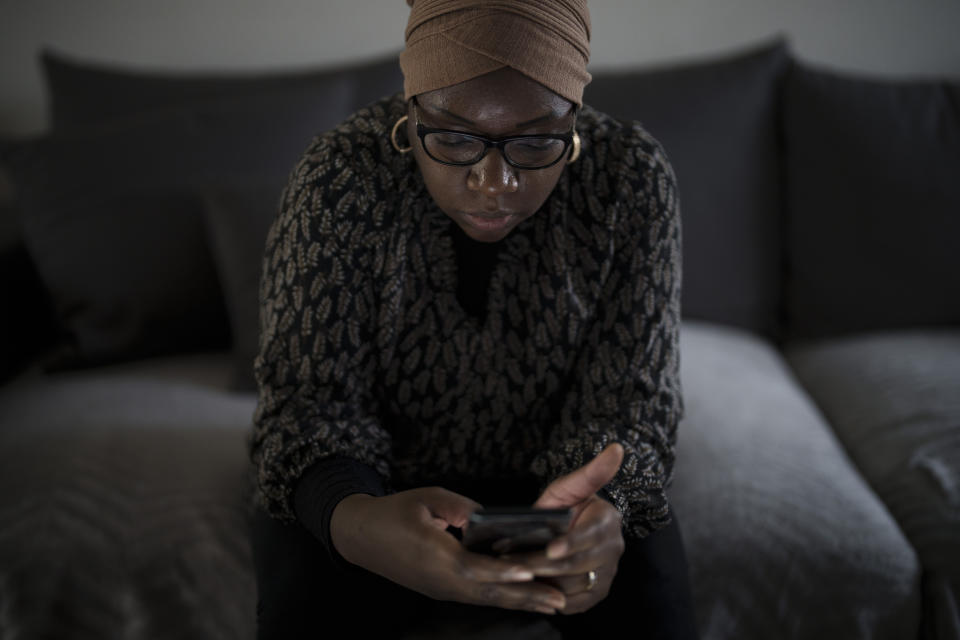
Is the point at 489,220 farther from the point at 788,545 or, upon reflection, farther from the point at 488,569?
the point at 788,545

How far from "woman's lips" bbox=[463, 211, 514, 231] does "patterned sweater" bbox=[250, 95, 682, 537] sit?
124mm

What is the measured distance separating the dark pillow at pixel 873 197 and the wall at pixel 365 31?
0.92ft

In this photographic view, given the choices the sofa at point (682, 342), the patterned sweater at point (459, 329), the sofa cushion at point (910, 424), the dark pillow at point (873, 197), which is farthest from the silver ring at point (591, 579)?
the dark pillow at point (873, 197)

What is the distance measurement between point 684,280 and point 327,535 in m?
1.08

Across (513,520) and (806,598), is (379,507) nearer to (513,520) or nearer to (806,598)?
(513,520)

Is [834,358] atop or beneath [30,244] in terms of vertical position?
beneath

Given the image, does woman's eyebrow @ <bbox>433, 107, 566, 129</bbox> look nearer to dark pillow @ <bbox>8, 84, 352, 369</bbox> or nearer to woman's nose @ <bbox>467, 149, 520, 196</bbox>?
woman's nose @ <bbox>467, 149, 520, 196</bbox>

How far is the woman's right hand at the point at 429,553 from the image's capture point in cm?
72

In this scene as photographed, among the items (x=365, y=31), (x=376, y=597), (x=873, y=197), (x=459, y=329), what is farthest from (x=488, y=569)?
(x=365, y=31)

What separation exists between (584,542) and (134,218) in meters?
1.11

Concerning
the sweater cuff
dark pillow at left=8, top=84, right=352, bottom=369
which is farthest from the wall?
the sweater cuff

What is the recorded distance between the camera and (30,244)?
148cm

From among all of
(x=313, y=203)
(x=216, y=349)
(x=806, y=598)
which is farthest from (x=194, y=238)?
(x=806, y=598)

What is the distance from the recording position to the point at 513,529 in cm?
69
